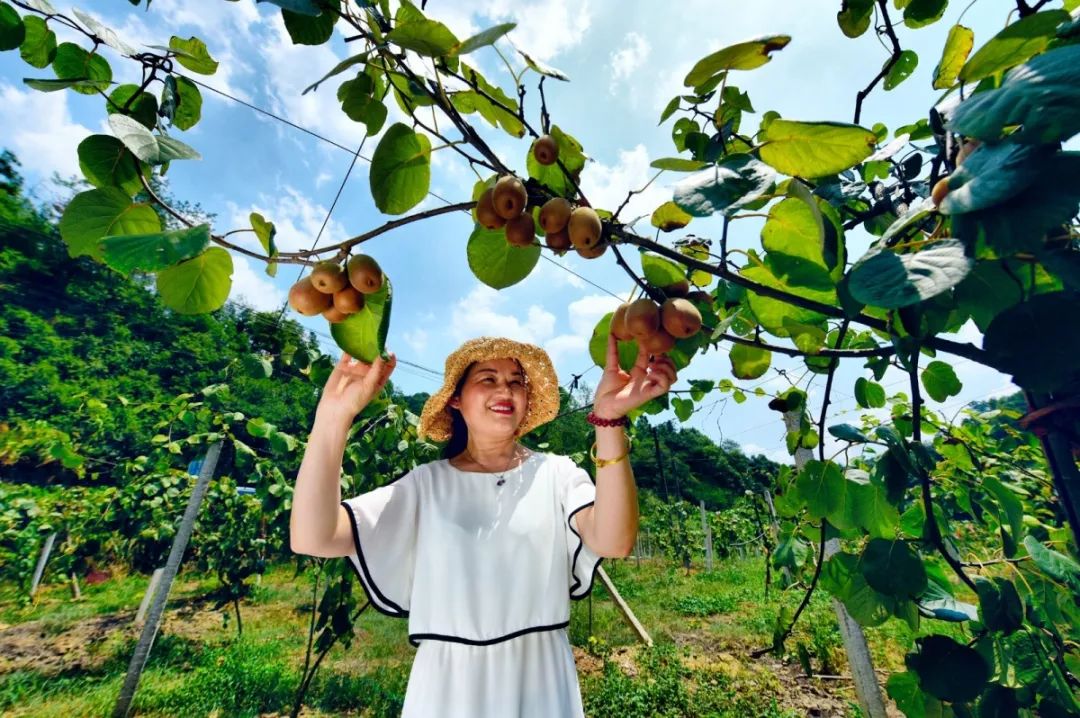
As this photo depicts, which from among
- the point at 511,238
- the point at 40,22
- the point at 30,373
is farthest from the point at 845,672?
the point at 30,373

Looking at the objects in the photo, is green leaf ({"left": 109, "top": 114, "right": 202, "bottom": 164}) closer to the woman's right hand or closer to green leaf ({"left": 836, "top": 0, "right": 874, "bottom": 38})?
the woman's right hand

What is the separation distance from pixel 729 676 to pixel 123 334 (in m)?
27.2

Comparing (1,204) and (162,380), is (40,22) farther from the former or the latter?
(1,204)

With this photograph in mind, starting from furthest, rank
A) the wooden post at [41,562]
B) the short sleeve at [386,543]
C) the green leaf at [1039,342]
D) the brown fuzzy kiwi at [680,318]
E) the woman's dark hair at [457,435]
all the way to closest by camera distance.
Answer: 1. the wooden post at [41,562]
2. the woman's dark hair at [457,435]
3. the short sleeve at [386,543]
4. the brown fuzzy kiwi at [680,318]
5. the green leaf at [1039,342]

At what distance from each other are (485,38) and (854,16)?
77cm

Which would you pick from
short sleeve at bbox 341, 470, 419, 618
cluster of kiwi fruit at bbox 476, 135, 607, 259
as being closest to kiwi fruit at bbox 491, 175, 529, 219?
cluster of kiwi fruit at bbox 476, 135, 607, 259

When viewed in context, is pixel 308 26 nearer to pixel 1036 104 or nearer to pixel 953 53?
pixel 1036 104

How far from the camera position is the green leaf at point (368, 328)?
81cm

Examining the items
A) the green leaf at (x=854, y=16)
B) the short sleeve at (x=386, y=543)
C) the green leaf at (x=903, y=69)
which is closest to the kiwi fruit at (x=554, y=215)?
the green leaf at (x=854, y=16)

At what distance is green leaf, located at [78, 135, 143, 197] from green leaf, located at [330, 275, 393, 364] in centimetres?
35

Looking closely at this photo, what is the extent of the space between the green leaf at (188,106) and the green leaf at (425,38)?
589mm

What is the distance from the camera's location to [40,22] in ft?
2.68

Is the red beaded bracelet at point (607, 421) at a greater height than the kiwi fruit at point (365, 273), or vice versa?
the kiwi fruit at point (365, 273)

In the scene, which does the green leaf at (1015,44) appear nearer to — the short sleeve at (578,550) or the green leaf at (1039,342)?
the green leaf at (1039,342)
